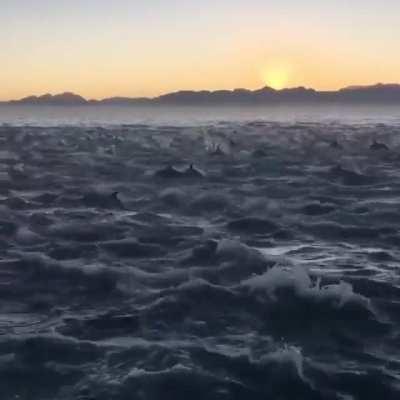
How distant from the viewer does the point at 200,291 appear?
16.8 meters

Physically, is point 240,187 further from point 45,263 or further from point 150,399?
point 150,399

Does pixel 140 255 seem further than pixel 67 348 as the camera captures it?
Yes

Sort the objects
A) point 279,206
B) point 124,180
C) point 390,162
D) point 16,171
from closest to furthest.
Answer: point 279,206 → point 124,180 → point 16,171 → point 390,162

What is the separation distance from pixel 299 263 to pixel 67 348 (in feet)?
26.2

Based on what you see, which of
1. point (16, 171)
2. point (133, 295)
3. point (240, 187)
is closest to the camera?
point (133, 295)

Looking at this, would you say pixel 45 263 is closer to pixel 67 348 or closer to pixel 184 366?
pixel 67 348

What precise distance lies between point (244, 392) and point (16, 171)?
107 feet

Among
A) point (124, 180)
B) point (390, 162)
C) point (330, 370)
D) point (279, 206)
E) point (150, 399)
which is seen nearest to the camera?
point (150, 399)

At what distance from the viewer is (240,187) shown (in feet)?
114

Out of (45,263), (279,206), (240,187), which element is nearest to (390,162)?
(240,187)

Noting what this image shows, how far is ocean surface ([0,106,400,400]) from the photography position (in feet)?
40.2

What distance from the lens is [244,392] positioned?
11.8m

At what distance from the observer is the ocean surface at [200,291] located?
40.2ft

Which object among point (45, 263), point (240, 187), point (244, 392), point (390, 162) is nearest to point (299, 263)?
point (45, 263)
